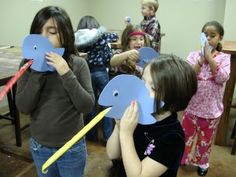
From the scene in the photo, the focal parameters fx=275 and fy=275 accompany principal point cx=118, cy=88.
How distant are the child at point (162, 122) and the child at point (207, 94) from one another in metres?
1.02

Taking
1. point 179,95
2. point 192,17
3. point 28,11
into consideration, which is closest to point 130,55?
point 179,95

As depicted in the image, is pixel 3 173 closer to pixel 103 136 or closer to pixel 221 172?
pixel 103 136

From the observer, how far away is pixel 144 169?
0.80m

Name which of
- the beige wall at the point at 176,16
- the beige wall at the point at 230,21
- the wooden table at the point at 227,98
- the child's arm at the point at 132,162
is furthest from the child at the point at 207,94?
the beige wall at the point at 176,16

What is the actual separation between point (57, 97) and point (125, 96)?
43cm

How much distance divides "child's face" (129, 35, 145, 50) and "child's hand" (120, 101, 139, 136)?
3.89ft

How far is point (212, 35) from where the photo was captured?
6.01ft

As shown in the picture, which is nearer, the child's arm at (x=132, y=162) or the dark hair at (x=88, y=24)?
the child's arm at (x=132, y=162)

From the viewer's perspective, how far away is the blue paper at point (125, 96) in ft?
2.40

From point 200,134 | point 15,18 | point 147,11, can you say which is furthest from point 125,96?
point 15,18

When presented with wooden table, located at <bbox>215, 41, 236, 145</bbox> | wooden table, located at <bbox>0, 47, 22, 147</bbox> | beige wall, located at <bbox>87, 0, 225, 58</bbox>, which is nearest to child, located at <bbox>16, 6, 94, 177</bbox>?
wooden table, located at <bbox>0, 47, 22, 147</bbox>

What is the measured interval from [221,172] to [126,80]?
5.62 feet

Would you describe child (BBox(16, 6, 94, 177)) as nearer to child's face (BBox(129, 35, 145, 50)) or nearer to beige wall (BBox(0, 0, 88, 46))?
child's face (BBox(129, 35, 145, 50))

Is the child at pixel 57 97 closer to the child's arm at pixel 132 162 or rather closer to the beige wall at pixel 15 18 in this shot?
the child's arm at pixel 132 162
